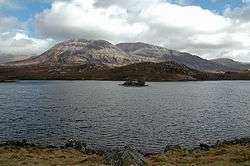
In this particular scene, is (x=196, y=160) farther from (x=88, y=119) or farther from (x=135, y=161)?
(x=88, y=119)

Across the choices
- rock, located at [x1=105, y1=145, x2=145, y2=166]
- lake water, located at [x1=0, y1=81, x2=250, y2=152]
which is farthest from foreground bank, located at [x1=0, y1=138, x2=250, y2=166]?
lake water, located at [x1=0, y1=81, x2=250, y2=152]

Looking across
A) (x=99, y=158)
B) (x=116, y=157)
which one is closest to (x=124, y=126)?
(x=99, y=158)

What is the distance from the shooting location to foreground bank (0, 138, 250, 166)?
3897 cm

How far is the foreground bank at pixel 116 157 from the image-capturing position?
128ft

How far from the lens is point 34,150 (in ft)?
170

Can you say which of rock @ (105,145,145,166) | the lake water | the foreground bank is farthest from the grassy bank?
the lake water

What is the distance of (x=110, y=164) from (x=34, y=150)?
58.5ft

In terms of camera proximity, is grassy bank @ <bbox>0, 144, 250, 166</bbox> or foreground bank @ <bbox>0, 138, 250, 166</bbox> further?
grassy bank @ <bbox>0, 144, 250, 166</bbox>

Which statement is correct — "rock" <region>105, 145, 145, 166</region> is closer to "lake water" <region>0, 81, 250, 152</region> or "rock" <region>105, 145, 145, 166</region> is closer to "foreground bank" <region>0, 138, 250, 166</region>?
"foreground bank" <region>0, 138, 250, 166</region>

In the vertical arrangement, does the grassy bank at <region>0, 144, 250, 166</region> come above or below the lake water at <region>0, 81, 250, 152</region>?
above

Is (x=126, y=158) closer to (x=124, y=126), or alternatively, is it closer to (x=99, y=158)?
(x=99, y=158)

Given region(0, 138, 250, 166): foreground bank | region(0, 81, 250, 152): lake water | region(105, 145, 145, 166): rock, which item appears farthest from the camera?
region(0, 81, 250, 152): lake water

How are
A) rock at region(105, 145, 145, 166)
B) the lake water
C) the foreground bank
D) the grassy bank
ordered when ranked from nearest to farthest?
1. rock at region(105, 145, 145, 166)
2. the foreground bank
3. the grassy bank
4. the lake water

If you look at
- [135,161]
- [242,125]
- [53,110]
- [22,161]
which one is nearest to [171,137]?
[242,125]
